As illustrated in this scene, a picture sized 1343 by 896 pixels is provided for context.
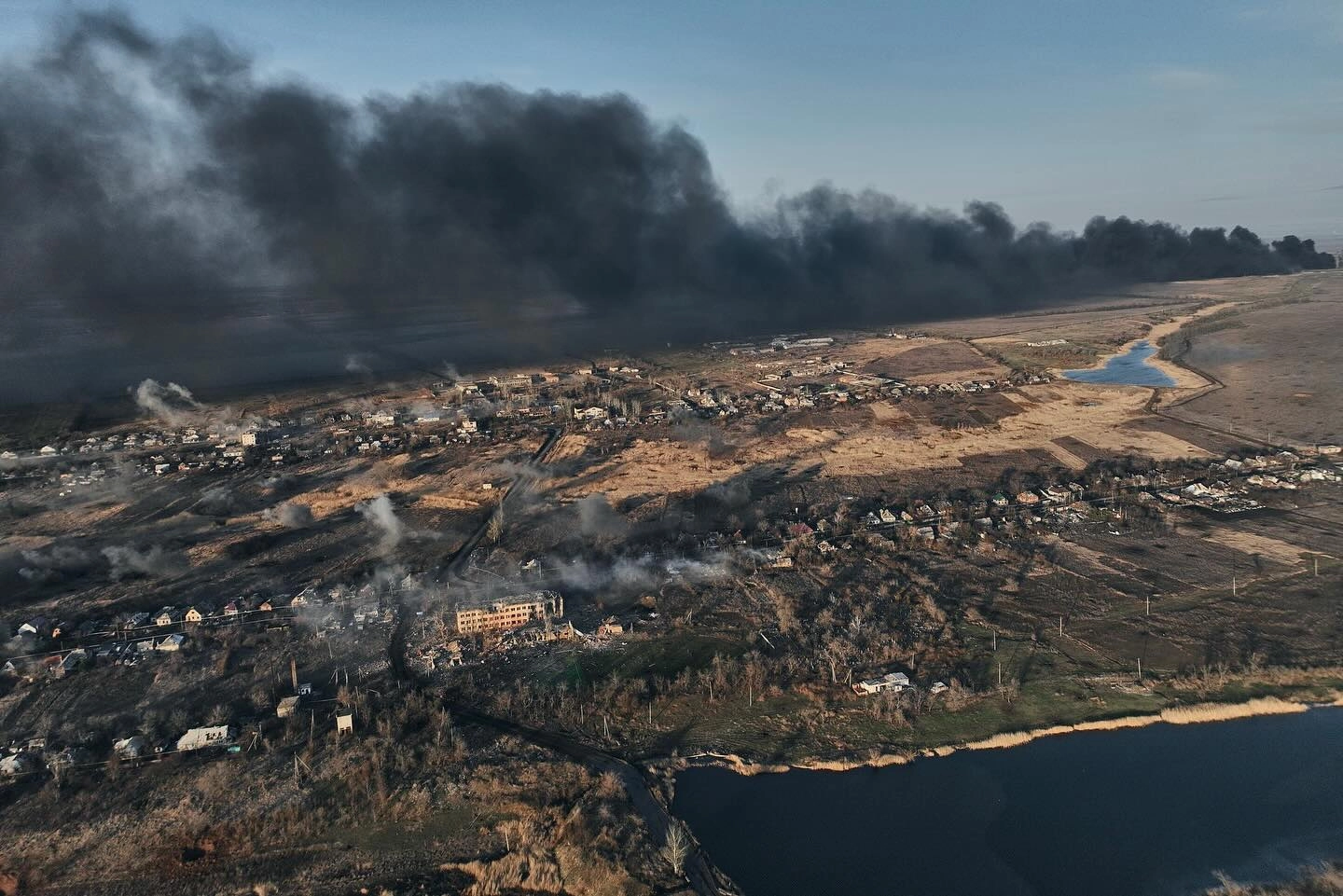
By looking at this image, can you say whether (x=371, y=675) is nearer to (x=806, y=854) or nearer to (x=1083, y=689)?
(x=806, y=854)

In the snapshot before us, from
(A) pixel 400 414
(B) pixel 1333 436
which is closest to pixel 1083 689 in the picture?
(B) pixel 1333 436

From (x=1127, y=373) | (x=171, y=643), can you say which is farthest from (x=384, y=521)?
(x=1127, y=373)

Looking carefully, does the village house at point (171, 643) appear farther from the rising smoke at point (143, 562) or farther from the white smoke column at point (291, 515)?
the white smoke column at point (291, 515)

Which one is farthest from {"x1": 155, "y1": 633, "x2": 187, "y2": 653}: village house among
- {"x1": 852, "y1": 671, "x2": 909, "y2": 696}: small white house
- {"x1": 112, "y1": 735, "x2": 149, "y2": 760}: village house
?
{"x1": 852, "y1": 671, "x2": 909, "y2": 696}: small white house

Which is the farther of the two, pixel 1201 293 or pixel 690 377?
pixel 1201 293

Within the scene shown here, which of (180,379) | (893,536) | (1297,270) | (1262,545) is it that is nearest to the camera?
(1262,545)
